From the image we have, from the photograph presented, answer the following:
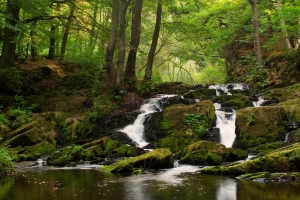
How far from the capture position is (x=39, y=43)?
A: 1972 centimetres

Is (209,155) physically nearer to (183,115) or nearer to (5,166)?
(183,115)

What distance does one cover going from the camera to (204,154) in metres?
9.88

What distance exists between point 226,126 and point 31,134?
7903 mm

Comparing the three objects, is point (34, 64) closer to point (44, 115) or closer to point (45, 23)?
point (45, 23)

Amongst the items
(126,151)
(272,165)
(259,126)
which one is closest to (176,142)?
(126,151)

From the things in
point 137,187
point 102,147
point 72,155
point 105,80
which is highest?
point 105,80

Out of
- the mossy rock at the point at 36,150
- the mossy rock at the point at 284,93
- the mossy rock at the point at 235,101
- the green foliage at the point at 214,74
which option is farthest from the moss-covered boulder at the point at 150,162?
the green foliage at the point at 214,74

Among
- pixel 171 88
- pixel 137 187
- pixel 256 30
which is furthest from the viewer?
pixel 171 88

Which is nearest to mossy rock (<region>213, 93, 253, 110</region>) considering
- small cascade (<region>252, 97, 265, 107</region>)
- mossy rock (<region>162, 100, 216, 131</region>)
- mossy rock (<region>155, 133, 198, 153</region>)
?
small cascade (<region>252, 97, 265, 107</region>)

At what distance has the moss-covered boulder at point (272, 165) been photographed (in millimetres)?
7656

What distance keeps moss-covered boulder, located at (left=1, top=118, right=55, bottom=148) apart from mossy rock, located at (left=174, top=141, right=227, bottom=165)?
6.07 metres

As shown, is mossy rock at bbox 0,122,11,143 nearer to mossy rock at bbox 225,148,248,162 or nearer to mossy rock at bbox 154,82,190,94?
mossy rock at bbox 154,82,190,94

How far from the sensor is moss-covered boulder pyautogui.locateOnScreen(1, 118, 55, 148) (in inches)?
482

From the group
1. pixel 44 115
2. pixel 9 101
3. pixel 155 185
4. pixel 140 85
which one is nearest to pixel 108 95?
pixel 140 85
